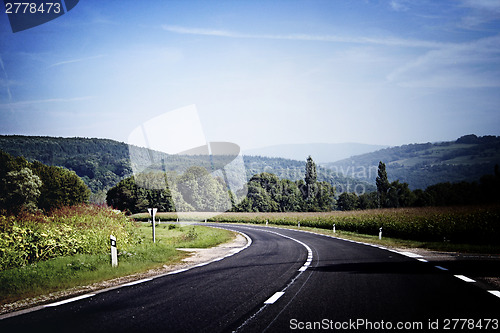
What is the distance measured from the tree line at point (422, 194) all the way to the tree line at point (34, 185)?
78.4 meters

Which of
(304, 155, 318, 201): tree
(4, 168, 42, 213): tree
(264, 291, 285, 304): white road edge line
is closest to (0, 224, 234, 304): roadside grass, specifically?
(264, 291, 285, 304): white road edge line

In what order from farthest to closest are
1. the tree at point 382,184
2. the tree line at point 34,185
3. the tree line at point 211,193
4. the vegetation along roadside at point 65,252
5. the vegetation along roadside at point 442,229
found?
the tree at point 382,184, the tree line at point 211,193, the tree line at point 34,185, the vegetation along roadside at point 442,229, the vegetation along roadside at point 65,252

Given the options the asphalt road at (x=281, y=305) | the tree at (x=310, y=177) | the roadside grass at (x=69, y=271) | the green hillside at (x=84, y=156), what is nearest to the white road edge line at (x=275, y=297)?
the asphalt road at (x=281, y=305)

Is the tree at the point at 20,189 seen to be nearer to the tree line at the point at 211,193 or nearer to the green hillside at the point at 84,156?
the green hillside at the point at 84,156

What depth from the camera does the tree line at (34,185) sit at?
130ft

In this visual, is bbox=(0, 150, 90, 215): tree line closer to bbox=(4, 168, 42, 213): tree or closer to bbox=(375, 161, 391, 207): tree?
bbox=(4, 168, 42, 213): tree

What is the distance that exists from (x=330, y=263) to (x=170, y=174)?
77.8 m

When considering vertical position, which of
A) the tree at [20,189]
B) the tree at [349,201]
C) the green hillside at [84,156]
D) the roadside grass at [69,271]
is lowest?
the tree at [349,201]

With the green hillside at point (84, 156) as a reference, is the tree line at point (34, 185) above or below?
below

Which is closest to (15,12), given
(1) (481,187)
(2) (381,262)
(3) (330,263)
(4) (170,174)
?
(3) (330,263)

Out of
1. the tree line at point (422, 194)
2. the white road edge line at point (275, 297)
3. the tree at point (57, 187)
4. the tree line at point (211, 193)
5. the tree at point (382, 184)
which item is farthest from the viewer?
the tree at point (382, 184)

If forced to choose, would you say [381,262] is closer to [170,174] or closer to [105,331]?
[105,331]

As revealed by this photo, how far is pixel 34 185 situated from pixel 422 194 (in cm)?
Answer: 9883

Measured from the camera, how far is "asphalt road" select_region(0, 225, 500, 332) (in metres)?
4.89
